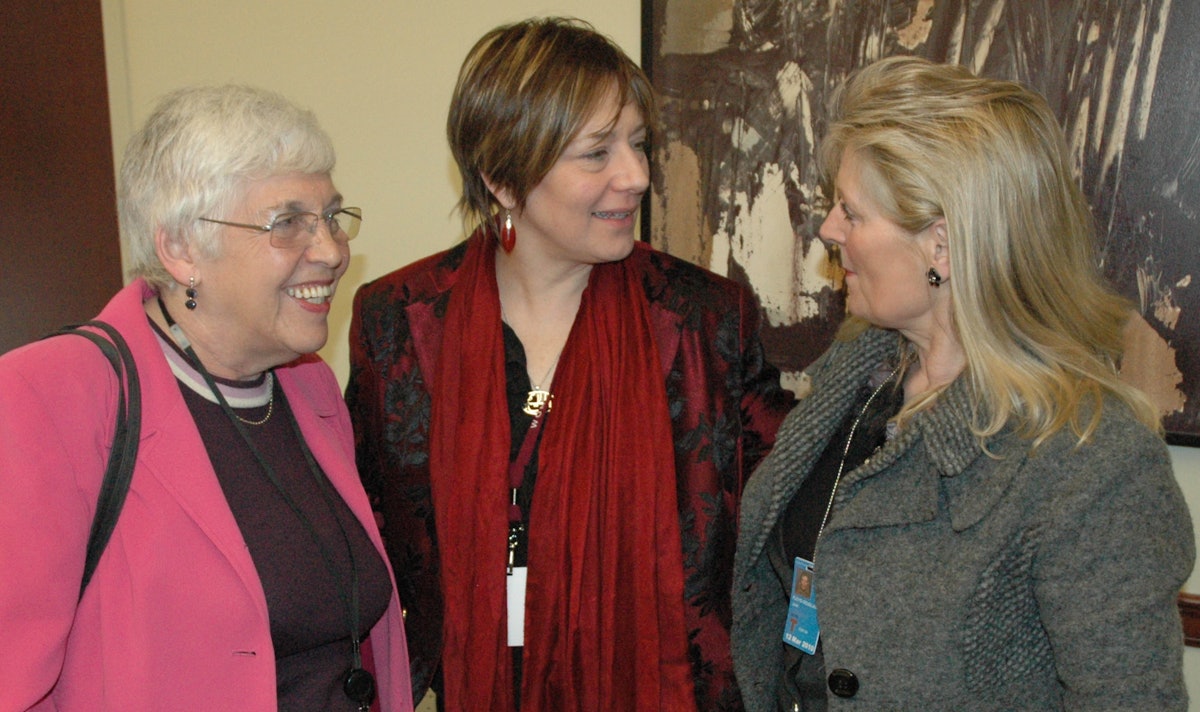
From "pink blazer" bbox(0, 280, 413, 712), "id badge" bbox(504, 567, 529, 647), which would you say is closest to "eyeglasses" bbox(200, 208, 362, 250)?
"pink blazer" bbox(0, 280, 413, 712)

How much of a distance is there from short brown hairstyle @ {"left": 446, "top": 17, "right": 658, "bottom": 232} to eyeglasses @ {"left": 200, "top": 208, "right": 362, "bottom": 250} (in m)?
0.36

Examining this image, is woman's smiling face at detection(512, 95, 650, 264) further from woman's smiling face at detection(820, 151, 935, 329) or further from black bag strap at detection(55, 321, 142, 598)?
black bag strap at detection(55, 321, 142, 598)

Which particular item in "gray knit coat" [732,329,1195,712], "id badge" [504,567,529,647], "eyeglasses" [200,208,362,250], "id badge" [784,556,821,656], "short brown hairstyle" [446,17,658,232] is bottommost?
"id badge" [504,567,529,647]

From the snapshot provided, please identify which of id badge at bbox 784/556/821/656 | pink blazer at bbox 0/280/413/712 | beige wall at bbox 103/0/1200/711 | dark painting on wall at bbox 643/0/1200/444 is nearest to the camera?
pink blazer at bbox 0/280/413/712

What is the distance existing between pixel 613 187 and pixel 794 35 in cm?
72

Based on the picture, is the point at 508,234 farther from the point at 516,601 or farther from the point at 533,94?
the point at 516,601

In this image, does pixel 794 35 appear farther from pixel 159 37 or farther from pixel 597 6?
pixel 159 37

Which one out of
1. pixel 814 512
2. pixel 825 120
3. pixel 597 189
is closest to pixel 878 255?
pixel 814 512

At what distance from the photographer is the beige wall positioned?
2641 millimetres

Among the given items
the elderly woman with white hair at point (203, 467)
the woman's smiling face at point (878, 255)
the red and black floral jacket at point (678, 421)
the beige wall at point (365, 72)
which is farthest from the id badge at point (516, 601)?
the beige wall at point (365, 72)

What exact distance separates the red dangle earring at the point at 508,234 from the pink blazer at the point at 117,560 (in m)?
0.73

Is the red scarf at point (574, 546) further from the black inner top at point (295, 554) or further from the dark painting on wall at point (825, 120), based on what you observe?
the dark painting on wall at point (825, 120)

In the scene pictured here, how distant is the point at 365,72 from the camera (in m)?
2.72

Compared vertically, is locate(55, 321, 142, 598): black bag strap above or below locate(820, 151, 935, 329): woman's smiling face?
below
